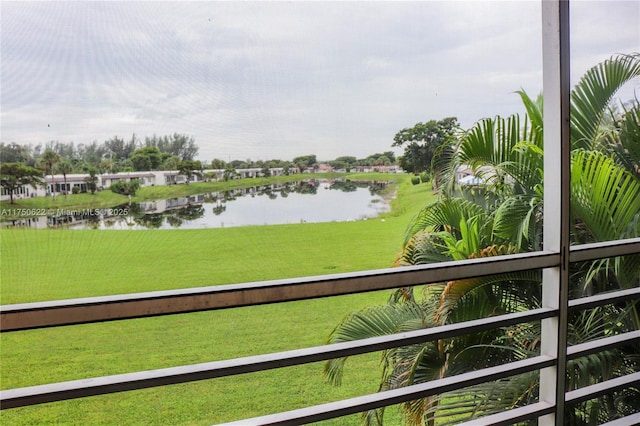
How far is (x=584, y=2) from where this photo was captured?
2949 mm

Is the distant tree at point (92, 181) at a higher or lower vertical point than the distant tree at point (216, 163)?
lower

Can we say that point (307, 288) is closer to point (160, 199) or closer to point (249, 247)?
point (160, 199)

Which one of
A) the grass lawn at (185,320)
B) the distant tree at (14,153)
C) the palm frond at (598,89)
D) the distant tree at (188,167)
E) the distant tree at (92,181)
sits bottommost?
the grass lawn at (185,320)

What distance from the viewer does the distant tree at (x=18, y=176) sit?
2055mm

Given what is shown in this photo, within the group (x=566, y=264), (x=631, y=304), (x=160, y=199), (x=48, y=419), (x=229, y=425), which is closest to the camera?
(x=229, y=425)

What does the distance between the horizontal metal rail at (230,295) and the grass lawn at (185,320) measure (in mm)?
1481

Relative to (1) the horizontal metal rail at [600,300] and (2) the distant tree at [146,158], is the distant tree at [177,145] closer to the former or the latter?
(2) the distant tree at [146,158]

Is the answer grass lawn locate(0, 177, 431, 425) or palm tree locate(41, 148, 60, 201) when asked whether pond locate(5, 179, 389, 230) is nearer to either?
grass lawn locate(0, 177, 431, 425)

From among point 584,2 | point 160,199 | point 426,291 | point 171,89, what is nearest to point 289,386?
point 426,291

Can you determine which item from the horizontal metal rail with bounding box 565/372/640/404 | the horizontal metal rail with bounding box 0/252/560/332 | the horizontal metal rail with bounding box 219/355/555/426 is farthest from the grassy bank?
the horizontal metal rail with bounding box 565/372/640/404

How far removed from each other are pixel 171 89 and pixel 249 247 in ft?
3.55

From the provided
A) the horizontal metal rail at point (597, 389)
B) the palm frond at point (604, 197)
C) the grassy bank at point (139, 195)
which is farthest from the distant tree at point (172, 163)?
the horizontal metal rail at point (597, 389)

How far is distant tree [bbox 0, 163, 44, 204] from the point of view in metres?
2.05

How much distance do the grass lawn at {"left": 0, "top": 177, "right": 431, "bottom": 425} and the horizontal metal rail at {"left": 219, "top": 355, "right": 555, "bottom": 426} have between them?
63.0 inches
